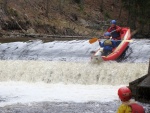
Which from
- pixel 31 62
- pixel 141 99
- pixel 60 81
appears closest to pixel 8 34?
pixel 31 62

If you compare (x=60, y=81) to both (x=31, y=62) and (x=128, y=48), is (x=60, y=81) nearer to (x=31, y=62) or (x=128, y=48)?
(x=31, y=62)

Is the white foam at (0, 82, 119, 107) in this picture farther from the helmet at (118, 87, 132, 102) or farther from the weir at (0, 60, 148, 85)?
Result: the helmet at (118, 87, 132, 102)

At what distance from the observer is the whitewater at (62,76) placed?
10023 millimetres

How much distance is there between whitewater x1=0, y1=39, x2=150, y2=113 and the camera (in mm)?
10023

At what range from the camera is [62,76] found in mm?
14352

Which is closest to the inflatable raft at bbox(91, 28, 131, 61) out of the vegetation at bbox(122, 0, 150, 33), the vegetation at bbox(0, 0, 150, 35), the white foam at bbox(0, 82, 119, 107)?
the white foam at bbox(0, 82, 119, 107)

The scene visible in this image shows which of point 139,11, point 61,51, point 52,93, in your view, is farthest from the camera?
point 139,11

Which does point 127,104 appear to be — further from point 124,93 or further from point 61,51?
point 61,51

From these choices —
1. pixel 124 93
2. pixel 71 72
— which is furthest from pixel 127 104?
pixel 71 72

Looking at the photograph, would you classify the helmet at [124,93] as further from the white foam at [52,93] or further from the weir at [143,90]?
the white foam at [52,93]

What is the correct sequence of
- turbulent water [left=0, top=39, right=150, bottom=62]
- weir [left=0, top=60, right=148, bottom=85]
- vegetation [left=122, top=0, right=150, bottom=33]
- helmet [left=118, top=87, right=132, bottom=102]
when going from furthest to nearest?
vegetation [left=122, top=0, right=150, bottom=33] < turbulent water [left=0, top=39, right=150, bottom=62] < weir [left=0, top=60, right=148, bottom=85] < helmet [left=118, top=87, right=132, bottom=102]

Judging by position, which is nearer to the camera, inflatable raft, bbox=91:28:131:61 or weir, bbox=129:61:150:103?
weir, bbox=129:61:150:103

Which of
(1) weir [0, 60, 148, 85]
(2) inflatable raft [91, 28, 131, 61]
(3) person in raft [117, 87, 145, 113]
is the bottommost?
(1) weir [0, 60, 148, 85]

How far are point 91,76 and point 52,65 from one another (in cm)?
200
